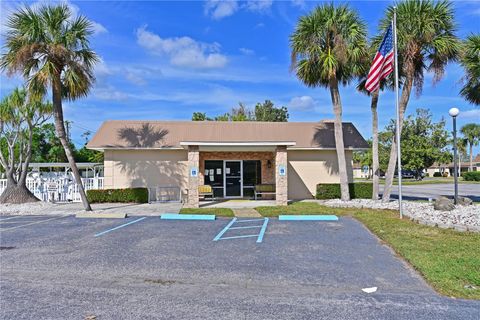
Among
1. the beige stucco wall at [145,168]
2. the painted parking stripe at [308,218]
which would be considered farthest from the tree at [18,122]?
the painted parking stripe at [308,218]

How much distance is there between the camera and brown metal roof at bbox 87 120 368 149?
18047 mm

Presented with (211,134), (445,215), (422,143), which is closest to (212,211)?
(211,134)

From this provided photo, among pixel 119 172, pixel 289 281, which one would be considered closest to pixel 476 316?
pixel 289 281

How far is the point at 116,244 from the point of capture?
312 inches

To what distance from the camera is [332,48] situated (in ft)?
50.2

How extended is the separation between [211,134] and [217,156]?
1.42m

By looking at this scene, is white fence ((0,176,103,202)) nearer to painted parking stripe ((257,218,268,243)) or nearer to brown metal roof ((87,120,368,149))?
brown metal roof ((87,120,368,149))

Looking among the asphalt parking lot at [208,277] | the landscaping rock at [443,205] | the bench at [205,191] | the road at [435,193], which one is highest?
the bench at [205,191]

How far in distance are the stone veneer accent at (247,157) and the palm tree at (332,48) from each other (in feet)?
14.1

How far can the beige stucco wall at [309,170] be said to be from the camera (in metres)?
18.9

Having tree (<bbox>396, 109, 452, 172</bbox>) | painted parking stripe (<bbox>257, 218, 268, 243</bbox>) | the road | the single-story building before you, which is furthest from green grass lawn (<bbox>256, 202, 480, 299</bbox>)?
tree (<bbox>396, 109, 452, 172</bbox>)

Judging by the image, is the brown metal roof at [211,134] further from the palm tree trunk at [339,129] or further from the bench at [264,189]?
the bench at [264,189]

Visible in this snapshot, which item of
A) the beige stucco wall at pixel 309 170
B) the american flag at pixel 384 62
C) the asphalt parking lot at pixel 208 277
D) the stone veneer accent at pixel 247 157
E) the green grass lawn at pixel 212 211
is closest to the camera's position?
the asphalt parking lot at pixel 208 277

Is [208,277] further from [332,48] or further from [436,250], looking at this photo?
[332,48]
